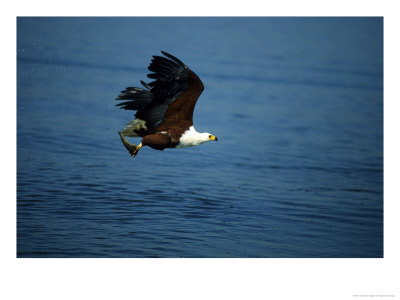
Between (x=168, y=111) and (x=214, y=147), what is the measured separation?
4.74 meters

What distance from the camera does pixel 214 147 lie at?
10922 mm

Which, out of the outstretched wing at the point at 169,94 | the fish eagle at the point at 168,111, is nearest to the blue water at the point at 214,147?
the fish eagle at the point at 168,111

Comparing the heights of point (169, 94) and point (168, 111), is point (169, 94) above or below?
above

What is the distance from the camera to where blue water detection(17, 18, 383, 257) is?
21.5ft

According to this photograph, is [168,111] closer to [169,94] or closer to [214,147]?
[169,94]

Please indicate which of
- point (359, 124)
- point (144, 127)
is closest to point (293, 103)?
point (359, 124)

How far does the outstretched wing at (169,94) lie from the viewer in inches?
231

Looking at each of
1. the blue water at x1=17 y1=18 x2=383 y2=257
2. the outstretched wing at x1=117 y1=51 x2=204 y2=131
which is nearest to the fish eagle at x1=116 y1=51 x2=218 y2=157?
the outstretched wing at x1=117 y1=51 x2=204 y2=131

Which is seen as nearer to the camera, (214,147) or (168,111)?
(168,111)

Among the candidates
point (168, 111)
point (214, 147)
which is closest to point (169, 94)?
point (168, 111)

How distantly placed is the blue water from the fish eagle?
36.6 inches

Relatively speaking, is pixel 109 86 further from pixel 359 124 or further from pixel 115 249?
pixel 115 249

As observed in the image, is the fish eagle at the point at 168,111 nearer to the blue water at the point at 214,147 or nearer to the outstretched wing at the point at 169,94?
the outstretched wing at the point at 169,94
